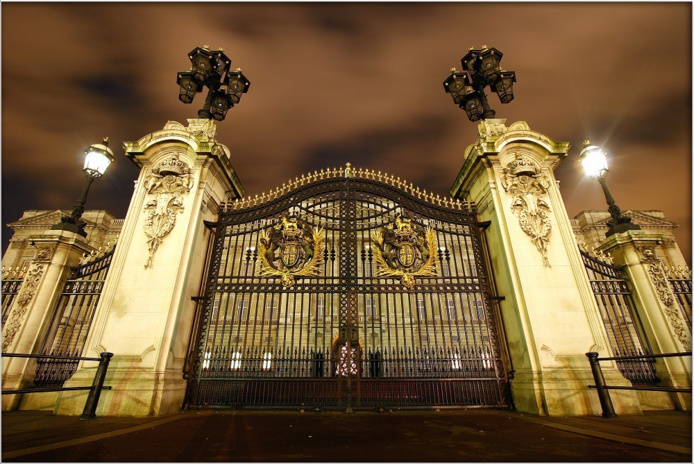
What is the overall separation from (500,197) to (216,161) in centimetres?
807

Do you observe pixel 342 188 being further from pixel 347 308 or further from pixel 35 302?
pixel 35 302

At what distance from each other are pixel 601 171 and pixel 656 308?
390 cm

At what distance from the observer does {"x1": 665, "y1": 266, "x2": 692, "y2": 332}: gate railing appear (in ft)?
28.5

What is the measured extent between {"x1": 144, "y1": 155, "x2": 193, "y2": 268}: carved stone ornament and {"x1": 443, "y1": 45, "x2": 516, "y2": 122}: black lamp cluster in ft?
30.2

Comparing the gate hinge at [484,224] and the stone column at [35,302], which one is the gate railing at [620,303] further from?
the stone column at [35,302]

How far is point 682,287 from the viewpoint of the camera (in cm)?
882

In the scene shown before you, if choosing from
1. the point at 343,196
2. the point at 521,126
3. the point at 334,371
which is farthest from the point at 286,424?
the point at 521,126

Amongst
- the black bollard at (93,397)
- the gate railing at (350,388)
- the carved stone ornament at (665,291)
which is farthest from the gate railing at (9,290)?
the carved stone ornament at (665,291)

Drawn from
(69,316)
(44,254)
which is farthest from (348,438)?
(44,254)

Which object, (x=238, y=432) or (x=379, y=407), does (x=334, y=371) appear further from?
(x=238, y=432)

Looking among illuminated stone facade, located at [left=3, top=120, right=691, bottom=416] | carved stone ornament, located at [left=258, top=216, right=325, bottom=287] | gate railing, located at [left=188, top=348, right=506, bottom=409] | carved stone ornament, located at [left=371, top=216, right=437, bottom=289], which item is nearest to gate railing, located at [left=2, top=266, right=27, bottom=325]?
illuminated stone facade, located at [left=3, top=120, right=691, bottom=416]

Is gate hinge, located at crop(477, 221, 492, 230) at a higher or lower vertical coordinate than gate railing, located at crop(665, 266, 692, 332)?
higher

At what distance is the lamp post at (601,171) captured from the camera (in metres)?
8.98

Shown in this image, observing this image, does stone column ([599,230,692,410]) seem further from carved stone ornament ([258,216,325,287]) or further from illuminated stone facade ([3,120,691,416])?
carved stone ornament ([258,216,325,287])
